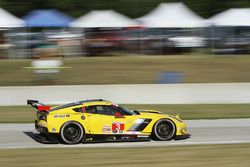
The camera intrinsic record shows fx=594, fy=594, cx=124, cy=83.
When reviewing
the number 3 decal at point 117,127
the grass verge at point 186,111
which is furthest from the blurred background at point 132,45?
the number 3 decal at point 117,127

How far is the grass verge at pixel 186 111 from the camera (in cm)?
1836

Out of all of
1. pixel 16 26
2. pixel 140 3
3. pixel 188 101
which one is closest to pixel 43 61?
pixel 16 26

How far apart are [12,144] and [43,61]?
14.2 meters

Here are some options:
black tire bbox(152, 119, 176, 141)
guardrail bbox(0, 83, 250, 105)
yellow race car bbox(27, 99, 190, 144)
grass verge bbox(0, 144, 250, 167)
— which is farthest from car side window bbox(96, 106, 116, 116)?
guardrail bbox(0, 83, 250, 105)

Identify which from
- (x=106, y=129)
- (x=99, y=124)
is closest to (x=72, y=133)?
(x=99, y=124)

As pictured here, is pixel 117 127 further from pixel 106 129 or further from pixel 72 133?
pixel 72 133

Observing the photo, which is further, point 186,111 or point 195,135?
point 186,111

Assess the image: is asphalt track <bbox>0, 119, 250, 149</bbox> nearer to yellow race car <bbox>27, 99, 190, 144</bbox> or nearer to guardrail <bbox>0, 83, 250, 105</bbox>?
yellow race car <bbox>27, 99, 190, 144</bbox>

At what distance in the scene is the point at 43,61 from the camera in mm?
26625

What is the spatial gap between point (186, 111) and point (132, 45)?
1240 centimetres

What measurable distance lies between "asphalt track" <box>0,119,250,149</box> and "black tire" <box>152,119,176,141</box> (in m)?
0.16

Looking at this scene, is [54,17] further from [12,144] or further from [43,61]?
[12,144]

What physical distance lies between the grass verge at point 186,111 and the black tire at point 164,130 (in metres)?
5.46

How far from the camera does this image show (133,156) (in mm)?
10734
